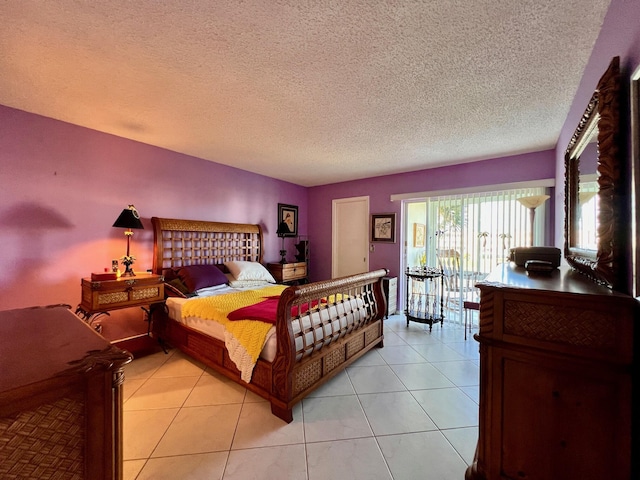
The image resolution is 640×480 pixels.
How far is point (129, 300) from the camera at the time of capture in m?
2.64

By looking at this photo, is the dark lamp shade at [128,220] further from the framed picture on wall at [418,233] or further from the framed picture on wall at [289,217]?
the framed picture on wall at [418,233]

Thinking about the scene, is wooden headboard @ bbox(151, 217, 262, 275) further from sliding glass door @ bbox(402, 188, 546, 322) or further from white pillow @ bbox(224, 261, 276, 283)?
sliding glass door @ bbox(402, 188, 546, 322)

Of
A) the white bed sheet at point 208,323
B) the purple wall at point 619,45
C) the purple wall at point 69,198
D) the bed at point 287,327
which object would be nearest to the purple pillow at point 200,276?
the white bed sheet at point 208,323

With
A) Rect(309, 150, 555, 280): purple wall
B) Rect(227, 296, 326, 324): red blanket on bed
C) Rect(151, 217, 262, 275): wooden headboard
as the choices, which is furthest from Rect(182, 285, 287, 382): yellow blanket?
Rect(309, 150, 555, 280): purple wall

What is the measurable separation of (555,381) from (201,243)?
3.87 m

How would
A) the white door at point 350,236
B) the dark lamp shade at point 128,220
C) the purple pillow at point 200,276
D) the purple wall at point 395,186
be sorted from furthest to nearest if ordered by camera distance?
the white door at point 350,236
the purple wall at point 395,186
the purple pillow at point 200,276
the dark lamp shade at point 128,220

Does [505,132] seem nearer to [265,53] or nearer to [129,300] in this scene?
[265,53]

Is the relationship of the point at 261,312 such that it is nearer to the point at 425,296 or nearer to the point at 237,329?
the point at 237,329

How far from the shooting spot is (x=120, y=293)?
2.59 m

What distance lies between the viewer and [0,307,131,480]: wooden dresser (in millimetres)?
610

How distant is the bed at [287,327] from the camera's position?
190 centimetres

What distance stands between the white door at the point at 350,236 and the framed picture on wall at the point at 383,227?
168 millimetres

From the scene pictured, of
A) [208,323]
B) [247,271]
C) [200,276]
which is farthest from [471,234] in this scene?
[200,276]

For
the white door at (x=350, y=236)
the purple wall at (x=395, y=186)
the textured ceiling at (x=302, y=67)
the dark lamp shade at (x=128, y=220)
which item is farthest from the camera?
the white door at (x=350, y=236)
